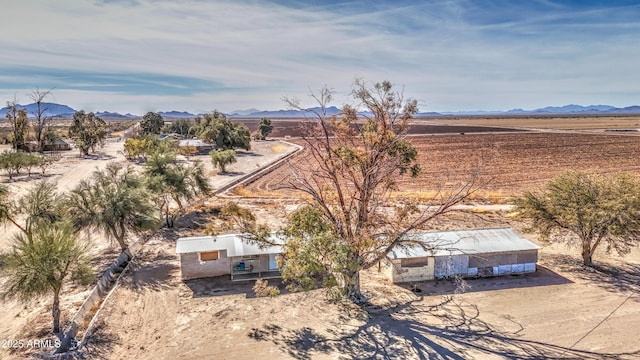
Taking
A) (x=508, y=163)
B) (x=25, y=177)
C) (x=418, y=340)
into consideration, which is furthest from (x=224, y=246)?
(x=508, y=163)

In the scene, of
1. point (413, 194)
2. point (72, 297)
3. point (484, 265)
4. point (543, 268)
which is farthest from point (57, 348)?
point (413, 194)

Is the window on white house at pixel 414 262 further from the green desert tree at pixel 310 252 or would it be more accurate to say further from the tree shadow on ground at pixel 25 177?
the tree shadow on ground at pixel 25 177

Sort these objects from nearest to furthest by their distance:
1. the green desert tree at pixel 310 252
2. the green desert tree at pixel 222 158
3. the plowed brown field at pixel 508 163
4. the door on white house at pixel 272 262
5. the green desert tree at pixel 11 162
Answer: the green desert tree at pixel 310 252 → the door on white house at pixel 272 262 → the plowed brown field at pixel 508 163 → the green desert tree at pixel 11 162 → the green desert tree at pixel 222 158

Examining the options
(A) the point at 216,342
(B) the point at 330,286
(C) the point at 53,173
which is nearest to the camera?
(A) the point at 216,342

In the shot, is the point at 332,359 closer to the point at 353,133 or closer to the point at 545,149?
the point at 353,133

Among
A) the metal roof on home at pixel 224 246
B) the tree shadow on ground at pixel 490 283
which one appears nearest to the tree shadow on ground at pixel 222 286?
the metal roof on home at pixel 224 246

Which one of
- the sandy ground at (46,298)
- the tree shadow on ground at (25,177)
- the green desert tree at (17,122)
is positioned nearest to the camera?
the sandy ground at (46,298)

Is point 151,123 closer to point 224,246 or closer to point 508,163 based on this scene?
point 508,163
